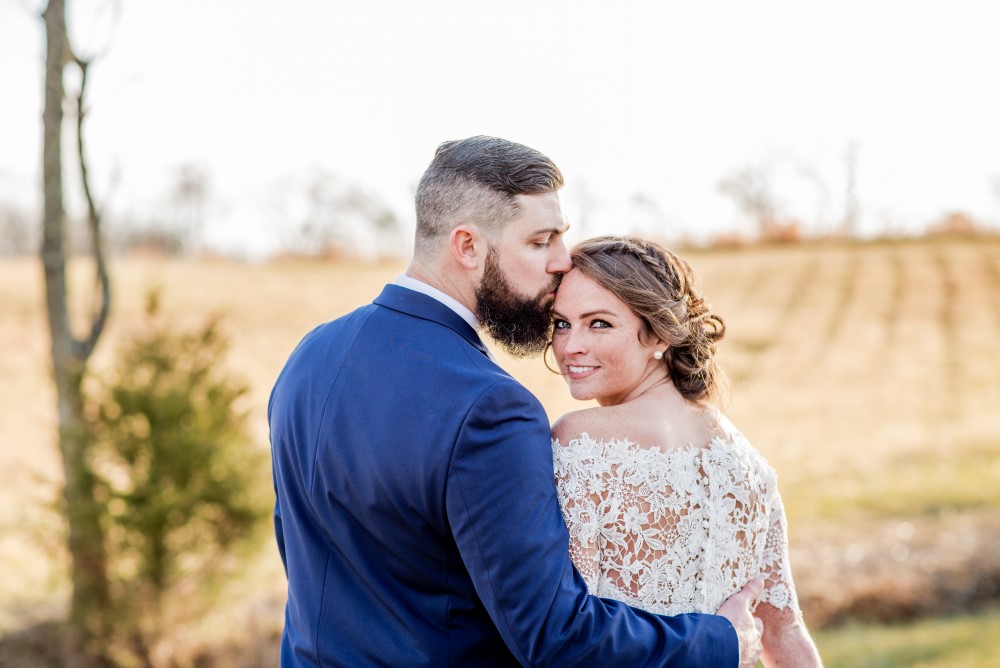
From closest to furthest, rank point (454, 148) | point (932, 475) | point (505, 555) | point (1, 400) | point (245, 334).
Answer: point (505, 555) → point (454, 148) → point (932, 475) → point (1, 400) → point (245, 334)

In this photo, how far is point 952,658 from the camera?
647cm

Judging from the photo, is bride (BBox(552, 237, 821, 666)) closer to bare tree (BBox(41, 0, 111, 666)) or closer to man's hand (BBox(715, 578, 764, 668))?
man's hand (BBox(715, 578, 764, 668))

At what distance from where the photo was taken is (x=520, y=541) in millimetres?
2025

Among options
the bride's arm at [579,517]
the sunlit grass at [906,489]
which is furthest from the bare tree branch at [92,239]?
the sunlit grass at [906,489]

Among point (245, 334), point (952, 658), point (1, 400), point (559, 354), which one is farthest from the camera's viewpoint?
point (245, 334)

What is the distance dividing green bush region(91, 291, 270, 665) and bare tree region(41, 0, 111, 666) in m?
0.12

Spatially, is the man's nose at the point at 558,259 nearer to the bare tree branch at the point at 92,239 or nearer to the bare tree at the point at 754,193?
the bare tree branch at the point at 92,239

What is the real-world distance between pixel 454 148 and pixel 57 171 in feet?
18.7

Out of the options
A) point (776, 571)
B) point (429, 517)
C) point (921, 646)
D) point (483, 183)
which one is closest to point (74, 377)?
point (483, 183)

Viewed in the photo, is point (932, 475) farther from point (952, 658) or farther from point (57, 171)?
point (57, 171)

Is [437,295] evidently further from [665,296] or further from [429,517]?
[665,296]

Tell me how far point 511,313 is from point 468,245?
24 cm

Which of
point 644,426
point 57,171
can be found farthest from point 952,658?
point 57,171

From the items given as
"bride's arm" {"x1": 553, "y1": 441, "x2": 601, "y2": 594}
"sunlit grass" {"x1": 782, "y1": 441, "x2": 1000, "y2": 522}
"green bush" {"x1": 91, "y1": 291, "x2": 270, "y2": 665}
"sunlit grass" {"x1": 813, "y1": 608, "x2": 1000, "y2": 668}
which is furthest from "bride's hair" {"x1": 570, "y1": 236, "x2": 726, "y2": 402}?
"sunlit grass" {"x1": 782, "y1": 441, "x2": 1000, "y2": 522}
